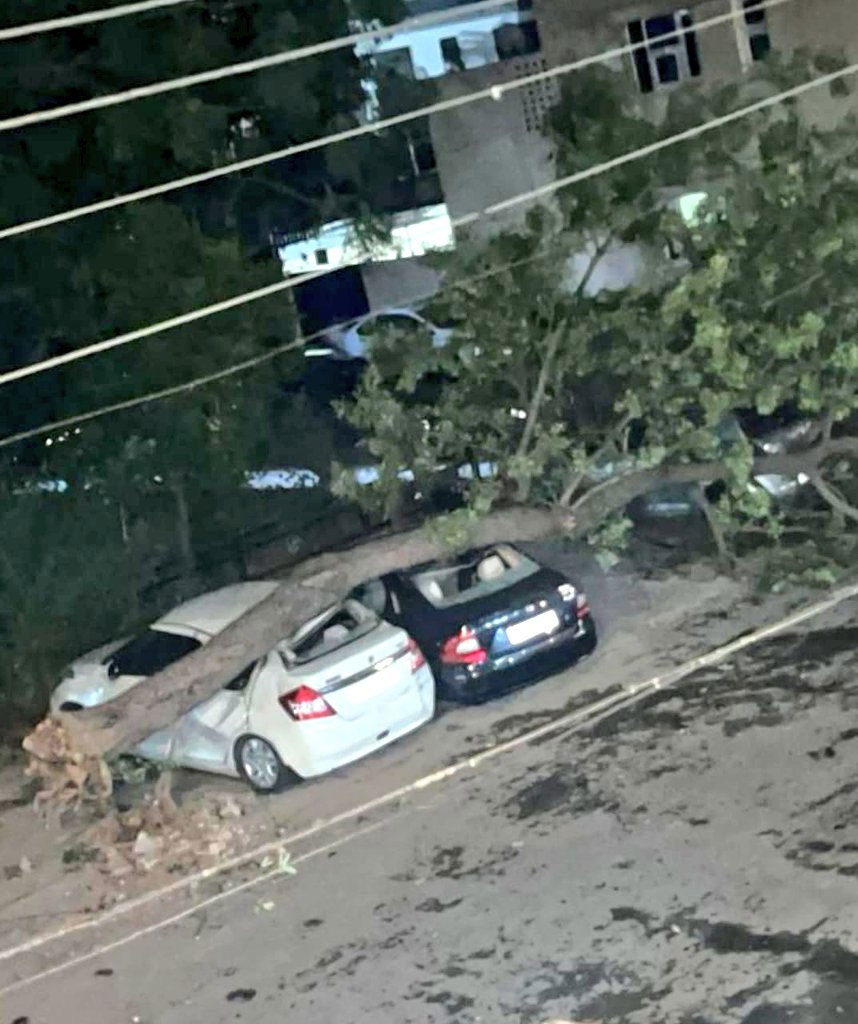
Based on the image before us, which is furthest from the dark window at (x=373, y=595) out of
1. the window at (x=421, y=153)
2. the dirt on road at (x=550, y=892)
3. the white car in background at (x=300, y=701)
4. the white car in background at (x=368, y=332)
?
the window at (x=421, y=153)

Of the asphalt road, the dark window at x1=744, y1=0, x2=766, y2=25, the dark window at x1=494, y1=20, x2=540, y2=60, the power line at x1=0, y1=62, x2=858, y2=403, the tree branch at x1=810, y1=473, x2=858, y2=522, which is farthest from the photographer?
the dark window at x1=494, y1=20, x2=540, y2=60

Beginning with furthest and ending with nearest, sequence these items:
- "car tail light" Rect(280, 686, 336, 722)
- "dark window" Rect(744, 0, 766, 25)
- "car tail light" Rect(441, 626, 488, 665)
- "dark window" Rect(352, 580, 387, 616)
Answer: "dark window" Rect(744, 0, 766, 25)
"dark window" Rect(352, 580, 387, 616)
"car tail light" Rect(441, 626, 488, 665)
"car tail light" Rect(280, 686, 336, 722)

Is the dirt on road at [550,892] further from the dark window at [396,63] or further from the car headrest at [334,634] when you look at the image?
the dark window at [396,63]

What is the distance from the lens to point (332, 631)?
8.80 metres

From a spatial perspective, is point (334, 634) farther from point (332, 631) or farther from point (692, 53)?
point (692, 53)

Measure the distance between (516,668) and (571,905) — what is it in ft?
7.81

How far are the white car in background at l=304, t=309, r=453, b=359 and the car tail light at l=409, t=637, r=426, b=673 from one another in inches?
95.2

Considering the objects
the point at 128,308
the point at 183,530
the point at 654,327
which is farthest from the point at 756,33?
the point at 183,530

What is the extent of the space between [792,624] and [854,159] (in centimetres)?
364

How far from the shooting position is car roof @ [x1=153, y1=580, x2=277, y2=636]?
9259 millimetres

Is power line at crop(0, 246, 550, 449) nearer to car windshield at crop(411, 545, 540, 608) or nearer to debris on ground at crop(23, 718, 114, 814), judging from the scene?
car windshield at crop(411, 545, 540, 608)

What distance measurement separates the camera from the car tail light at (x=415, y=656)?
28.1 feet

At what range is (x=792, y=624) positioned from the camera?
373 inches

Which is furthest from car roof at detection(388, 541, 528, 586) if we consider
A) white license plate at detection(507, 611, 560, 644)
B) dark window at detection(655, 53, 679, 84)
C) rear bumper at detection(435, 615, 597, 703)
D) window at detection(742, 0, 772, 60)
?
window at detection(742, 0, 772, 60)
